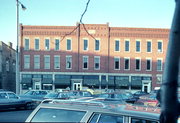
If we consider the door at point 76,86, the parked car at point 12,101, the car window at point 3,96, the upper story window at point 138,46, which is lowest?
the door at point 76,86

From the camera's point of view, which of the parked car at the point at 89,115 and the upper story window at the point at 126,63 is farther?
the upper story window at the point at 126,63

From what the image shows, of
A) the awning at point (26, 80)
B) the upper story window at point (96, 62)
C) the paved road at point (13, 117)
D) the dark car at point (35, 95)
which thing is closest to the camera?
the paved road at point (13, 117)

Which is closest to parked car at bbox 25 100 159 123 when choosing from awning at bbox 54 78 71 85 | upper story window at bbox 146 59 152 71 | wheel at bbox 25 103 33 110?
wheel at bbox 25 103 33 110

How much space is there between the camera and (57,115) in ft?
11.9

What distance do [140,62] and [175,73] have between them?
35163mm

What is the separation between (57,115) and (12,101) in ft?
41.2

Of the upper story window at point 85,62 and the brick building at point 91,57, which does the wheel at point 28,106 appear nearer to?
the brick building at point 91,57

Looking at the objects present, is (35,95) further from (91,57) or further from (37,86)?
(91,57)

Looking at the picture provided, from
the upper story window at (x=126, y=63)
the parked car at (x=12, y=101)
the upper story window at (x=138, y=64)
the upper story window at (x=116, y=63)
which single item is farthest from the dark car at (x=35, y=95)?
the upper story window at (x=138, y=64)

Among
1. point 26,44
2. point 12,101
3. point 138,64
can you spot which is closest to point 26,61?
point 26,44

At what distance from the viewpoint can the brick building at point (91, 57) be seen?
34250 millimetres

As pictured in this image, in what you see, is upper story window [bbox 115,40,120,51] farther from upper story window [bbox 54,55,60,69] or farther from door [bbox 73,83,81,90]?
upper story window [bbox 54,55,60,69]

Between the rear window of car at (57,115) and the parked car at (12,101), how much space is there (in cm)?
1179

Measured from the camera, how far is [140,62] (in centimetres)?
3544
